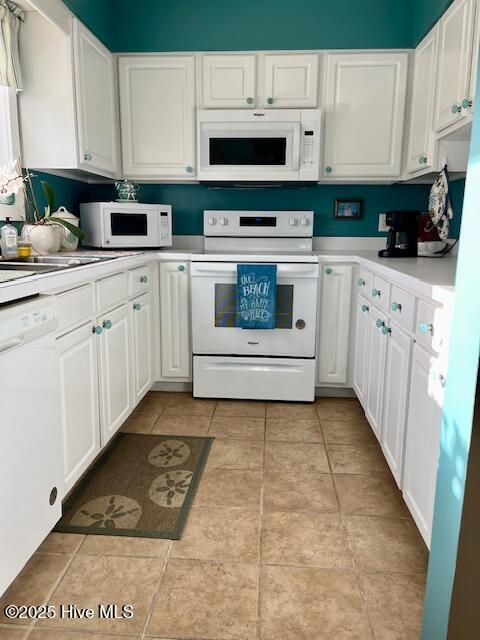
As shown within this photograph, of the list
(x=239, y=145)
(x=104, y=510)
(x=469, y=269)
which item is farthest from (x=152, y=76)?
(x=469, y=269)

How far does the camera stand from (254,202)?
3449mm

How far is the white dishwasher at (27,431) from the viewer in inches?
48.6

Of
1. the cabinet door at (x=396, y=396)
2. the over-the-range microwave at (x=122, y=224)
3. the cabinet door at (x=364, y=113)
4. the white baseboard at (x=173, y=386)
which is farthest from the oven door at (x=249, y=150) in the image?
the cabinet door at (x=396, y=396)

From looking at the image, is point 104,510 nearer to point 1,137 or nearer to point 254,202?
point 1,137

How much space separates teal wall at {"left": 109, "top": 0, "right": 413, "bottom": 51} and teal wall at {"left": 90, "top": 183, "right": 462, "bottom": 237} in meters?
0.88

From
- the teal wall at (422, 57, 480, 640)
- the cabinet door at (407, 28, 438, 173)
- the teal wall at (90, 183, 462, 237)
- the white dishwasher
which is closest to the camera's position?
the teal wall at (422, 57, 480, 640)

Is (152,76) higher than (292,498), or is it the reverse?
(152,76)

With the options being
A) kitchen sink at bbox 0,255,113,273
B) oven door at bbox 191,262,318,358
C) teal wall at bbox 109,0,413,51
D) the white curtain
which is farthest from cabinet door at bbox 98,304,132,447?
teal wall at bbox 109,0,413,51

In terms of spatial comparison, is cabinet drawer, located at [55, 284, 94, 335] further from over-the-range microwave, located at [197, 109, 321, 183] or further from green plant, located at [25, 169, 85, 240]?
Answer: over-the-range microwave, located at [197, 109, 321, 183]

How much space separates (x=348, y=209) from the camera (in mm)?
3424

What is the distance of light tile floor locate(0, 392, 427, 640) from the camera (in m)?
1.37

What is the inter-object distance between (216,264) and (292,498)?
143 centimetres

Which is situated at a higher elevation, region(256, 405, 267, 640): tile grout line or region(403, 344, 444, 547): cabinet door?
region(403, 344, 444, 547): cabinet door

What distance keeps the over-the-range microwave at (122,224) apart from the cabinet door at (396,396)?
166 cm
